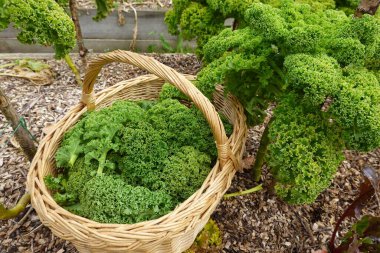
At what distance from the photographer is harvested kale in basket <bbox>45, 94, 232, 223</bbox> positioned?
1710 mm

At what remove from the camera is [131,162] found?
6.18 ft

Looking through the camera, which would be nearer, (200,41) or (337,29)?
(337,29)

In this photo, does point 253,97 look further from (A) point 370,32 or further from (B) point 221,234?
(B) point 221,234

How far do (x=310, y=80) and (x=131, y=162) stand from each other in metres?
1.05

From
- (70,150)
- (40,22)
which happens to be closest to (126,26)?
(40,22)

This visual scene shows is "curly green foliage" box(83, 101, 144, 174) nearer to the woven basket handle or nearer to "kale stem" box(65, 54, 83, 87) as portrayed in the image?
the woven basket handle

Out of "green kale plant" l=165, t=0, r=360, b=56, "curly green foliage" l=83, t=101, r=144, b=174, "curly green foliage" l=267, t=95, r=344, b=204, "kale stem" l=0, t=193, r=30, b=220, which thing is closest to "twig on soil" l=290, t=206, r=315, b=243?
"curly green foliage" l=267, t=95, r=344, b=204

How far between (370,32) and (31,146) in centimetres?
207

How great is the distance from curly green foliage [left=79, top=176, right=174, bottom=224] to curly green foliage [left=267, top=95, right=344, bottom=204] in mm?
650

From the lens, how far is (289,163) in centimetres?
161

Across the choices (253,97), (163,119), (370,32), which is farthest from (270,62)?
(163,119)

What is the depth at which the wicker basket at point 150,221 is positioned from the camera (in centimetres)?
151

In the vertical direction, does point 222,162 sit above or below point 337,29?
below

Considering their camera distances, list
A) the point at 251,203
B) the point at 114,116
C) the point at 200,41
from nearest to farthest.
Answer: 1. the point at 114,116
2. the point at 251,203
3. the point at 200,41
